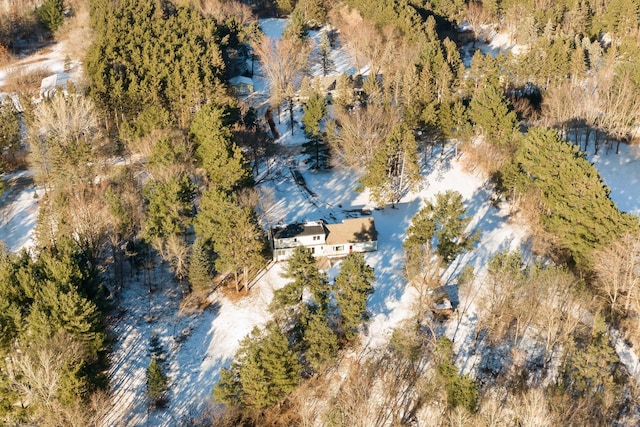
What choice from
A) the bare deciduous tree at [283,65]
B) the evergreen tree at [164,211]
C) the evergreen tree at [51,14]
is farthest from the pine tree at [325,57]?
the evergreen tree at [51,14]

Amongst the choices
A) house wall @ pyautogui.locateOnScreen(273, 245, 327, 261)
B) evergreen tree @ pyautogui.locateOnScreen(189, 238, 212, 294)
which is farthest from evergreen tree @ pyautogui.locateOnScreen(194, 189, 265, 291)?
house wall @ pyautogui.locateOnScreen(273, 245, 327, 261)

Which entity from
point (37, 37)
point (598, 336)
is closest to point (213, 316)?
point (598, 336)

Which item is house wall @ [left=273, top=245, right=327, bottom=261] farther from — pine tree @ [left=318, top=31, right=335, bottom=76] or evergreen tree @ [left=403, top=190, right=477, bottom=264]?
pine tree @ [left=318, top=31, right=335, bottom=76]

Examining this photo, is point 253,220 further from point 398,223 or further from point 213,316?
point 398,223

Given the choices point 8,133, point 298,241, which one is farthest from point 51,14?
point 298,241

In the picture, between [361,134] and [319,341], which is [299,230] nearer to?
[319,341]
